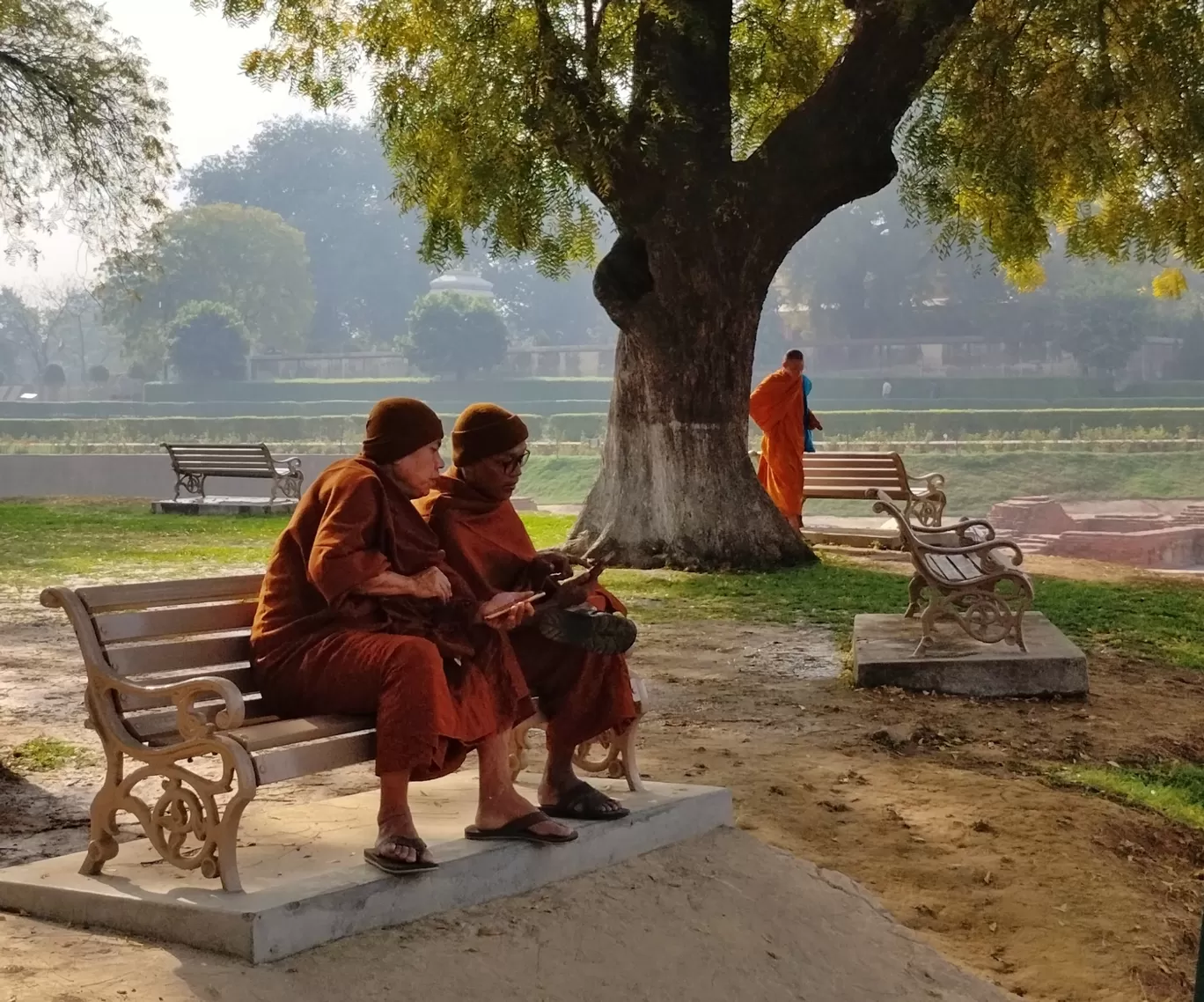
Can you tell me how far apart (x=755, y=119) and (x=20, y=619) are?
27.1ft

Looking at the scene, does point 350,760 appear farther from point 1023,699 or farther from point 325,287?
point 325,287

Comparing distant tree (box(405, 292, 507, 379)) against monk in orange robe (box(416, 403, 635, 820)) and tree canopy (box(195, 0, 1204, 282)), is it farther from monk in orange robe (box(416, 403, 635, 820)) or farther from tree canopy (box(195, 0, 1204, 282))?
monk in orange robe (box(416, 403, 635, 820))

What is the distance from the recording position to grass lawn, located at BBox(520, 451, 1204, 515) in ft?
120

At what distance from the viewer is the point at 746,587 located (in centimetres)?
1139

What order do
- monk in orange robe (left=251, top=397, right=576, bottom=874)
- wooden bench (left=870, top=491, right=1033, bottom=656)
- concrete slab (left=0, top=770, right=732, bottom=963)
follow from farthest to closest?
wooden bench (left=870, top=491, right=1033, bottom=656), monk in orange robe (left=251, top=397, right=576, bottom=874), concrete slab (left=0, top=770, right=732, bottom=963)

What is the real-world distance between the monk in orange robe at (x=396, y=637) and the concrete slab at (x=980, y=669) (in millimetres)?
3557

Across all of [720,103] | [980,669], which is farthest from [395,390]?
[980,669]

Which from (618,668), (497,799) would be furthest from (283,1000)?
(618,668)

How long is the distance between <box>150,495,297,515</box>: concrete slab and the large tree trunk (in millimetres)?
7305

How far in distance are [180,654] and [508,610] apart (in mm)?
778

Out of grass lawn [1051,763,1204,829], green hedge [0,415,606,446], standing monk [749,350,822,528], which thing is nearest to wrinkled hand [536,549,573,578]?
grass lawn [1051,763,1204,829]

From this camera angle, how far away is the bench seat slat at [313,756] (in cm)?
354

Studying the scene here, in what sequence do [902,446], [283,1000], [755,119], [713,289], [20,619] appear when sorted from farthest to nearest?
[902,446], [755,119], [713,289], [20,619], [283,1000]

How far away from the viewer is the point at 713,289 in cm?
1262
